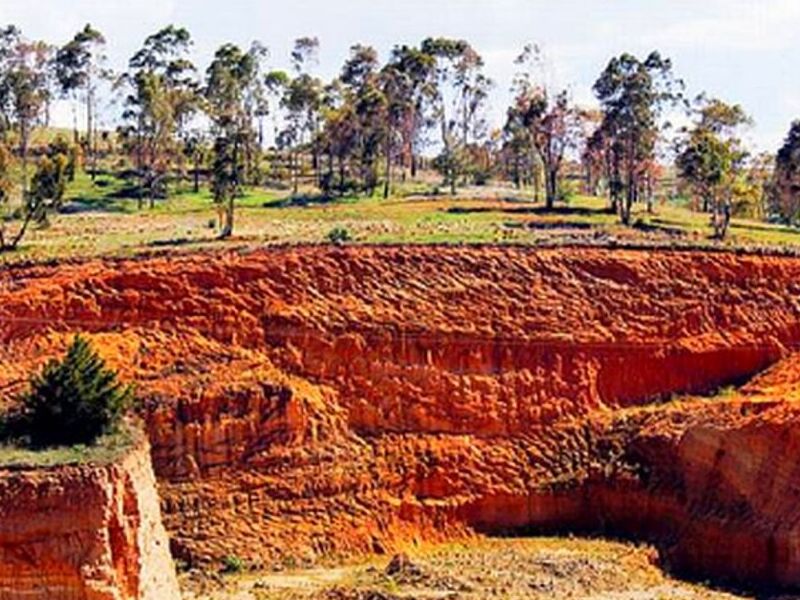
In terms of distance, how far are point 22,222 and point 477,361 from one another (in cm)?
2568

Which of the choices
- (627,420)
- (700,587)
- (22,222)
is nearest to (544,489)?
(627,420)

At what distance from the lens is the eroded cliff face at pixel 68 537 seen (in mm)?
27328

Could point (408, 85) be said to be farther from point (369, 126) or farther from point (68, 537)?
point (68, 537)

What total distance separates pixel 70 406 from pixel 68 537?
168 inches

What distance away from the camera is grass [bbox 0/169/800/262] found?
157 ft

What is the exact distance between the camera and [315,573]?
35.7m

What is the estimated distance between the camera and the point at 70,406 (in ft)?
101

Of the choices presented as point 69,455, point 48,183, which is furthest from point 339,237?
point 69,455

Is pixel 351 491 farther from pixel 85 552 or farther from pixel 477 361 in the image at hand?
A: pixel 85 552

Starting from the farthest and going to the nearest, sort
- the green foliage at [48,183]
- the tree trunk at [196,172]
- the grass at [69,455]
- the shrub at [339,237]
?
the tree trunk at [196,172] → the green foliage at [48,183] → the shrub at [339,237] → the grass at [69,455]

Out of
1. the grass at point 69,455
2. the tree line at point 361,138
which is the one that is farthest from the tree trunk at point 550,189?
the grass at point 69,455

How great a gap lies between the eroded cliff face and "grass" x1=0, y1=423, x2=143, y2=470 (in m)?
0.21

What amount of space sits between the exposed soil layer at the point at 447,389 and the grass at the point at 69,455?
6317 millimetres

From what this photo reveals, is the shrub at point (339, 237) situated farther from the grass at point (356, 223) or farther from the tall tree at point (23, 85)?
the tall tree at point (23, 85)
